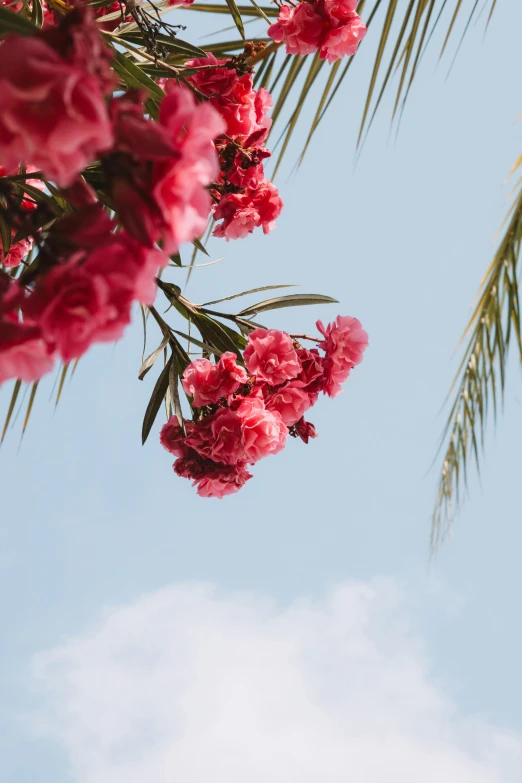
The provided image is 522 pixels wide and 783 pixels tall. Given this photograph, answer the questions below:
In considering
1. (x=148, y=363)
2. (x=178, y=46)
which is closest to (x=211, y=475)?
(x=148, y=363)

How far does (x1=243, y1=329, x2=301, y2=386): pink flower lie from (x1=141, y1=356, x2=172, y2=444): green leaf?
28 cm

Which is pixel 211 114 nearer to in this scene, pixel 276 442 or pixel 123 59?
pixel 123 59

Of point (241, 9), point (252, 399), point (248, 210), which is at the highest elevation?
point (241, 9)

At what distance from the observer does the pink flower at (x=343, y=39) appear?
121 cm

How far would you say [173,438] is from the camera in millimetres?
1237

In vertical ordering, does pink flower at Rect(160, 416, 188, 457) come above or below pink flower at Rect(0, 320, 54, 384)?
above

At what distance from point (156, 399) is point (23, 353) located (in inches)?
35.0

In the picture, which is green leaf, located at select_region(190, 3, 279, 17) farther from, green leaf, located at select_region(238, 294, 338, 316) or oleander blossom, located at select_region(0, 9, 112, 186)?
oleander blossom, located at select_region(0, 9, 112, 186)

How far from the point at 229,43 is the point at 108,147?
1224 millimetres

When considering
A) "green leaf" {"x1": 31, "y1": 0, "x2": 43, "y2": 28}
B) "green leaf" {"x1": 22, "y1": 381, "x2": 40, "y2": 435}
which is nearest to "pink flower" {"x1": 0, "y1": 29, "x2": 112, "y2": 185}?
"green leaf" {"x1": 31, "y1": 0, "x2": 43, "y2": 28}

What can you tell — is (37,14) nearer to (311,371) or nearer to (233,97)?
(233,97)

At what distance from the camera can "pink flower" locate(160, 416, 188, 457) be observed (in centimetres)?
123

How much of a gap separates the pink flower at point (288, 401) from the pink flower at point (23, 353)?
2.22ft

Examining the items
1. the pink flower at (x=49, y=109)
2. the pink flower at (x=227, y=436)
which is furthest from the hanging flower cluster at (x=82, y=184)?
the pink flower at (x=227, y=436)
